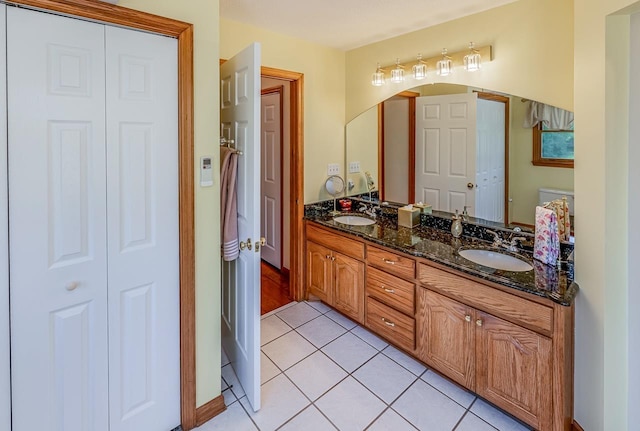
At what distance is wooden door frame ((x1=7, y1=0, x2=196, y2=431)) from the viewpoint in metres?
1.36

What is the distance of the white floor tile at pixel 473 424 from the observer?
181 centimetres

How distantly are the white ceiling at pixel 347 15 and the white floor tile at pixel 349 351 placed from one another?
7.34 feet

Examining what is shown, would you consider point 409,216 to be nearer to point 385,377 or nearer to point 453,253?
point 453,253

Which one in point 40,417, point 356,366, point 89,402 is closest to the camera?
point 40,417

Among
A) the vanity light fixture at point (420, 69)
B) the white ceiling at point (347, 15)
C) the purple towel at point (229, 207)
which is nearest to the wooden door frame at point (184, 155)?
the purple towel at point (229, 207)

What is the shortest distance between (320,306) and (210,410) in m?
1.45

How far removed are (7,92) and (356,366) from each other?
2.20 m

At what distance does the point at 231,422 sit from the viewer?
1.84m

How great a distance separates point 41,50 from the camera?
49.8 inches

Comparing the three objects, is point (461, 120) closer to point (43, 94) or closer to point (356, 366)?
point (356, 366)

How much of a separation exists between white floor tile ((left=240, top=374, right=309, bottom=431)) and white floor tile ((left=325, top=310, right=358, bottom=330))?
785 mm

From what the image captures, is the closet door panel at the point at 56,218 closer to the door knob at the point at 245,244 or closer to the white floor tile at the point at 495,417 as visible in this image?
the door knob at the point at 245,244

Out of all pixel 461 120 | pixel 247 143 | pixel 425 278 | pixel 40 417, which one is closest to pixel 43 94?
pixel 247 143

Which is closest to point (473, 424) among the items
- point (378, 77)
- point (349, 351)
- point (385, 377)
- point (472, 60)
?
point (385, 377)
